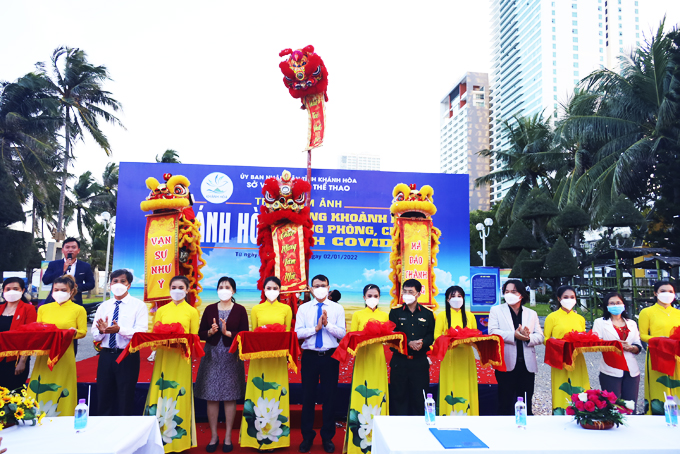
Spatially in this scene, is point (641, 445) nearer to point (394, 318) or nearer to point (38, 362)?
point (394, 318)

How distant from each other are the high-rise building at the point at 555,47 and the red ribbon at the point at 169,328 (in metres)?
66.9

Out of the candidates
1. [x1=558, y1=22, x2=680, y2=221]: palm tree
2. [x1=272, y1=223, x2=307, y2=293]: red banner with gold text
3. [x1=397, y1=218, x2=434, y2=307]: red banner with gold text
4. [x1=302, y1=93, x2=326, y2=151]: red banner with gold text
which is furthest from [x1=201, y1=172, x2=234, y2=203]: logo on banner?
[x1=558, y1=22, x2=680, y2=221]: palm tree

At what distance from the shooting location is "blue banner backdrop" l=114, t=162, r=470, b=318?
9.16m

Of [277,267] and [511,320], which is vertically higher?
[277,267]

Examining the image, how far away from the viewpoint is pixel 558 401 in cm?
413

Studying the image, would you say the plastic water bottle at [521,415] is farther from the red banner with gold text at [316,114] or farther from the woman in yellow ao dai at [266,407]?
the red banner with gold text at [316,114]

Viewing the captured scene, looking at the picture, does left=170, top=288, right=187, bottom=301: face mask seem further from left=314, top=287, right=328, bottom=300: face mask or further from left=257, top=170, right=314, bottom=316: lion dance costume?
left=257, top=170, right=314, bottom=316: lion dance costume

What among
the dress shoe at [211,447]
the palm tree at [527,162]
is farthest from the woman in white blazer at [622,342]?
the palm tree at [527,162]

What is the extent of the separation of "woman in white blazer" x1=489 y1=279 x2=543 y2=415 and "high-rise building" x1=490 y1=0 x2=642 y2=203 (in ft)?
215

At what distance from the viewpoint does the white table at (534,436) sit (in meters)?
2.41

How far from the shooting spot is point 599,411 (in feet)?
9.01

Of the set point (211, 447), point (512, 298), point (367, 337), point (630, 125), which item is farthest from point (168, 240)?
point (630, 125)

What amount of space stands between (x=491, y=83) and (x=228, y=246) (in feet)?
268

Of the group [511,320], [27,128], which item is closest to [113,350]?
[511,320]
